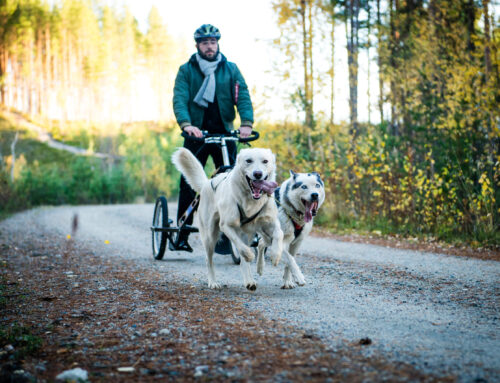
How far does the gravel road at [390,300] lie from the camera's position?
8.98ft

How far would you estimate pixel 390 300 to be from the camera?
4203 millimetres

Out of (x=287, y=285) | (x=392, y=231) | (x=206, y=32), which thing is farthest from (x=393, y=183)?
(x=287, y=285)

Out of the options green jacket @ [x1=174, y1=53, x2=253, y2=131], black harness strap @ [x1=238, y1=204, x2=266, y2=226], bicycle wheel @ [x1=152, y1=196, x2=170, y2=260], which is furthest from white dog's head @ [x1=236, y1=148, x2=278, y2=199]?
bicycle wheel @ [x1=152, y1=196, x2=170, y2=260]

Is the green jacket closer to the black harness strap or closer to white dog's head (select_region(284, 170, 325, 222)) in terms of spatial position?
white dog's head (select_region(284, 170, 325, 222))

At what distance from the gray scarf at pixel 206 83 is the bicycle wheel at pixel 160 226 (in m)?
1.85

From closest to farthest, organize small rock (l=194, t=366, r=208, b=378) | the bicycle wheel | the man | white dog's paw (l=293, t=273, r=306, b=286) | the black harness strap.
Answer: small rock (l=194, t=366, r=208, b=378) → the black harness strap → white dog's paw (l=293, t=273, r=306, b=286) → the man → the bicycle wheel

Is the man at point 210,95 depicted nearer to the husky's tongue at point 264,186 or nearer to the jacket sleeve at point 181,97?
the jacket sleeve at point 181,97

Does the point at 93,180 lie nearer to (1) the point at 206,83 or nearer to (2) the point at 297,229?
(1) the point at 206,83

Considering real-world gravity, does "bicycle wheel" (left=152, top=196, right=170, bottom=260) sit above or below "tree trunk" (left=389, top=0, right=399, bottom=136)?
below

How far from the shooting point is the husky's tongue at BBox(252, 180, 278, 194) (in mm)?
4316

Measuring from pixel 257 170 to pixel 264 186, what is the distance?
0.52ft

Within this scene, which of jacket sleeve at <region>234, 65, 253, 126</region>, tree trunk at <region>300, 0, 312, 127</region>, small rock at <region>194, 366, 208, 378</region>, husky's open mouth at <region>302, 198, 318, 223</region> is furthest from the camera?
tree trunk at <region>300, 0, 312, 127</region>

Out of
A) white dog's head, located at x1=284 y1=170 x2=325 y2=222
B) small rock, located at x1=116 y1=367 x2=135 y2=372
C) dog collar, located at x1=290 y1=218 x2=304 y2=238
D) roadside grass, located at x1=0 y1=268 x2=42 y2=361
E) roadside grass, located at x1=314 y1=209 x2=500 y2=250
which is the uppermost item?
white dog's head, located at x1=284 y1=170 x2=325 y2=222

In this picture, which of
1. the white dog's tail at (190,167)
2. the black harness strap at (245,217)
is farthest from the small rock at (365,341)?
the white dog's tail at (190,167)
